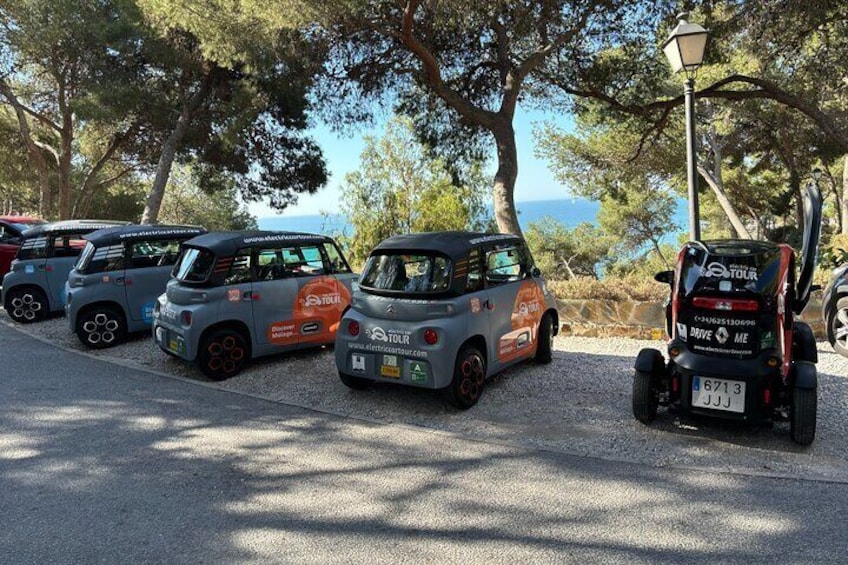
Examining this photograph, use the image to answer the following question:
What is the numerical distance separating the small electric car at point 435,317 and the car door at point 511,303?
0.04 ft

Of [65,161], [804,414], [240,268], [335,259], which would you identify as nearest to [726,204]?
[335,259]

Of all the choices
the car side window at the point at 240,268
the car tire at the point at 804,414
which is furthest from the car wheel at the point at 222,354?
the car tire at the point at 804,414

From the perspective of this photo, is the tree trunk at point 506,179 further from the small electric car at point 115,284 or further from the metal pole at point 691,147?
the small electric car at point 115,284

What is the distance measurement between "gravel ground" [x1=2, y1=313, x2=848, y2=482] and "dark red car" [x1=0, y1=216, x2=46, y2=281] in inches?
234

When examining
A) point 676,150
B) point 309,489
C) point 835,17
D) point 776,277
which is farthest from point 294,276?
point 676,150

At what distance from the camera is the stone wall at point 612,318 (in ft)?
27.8

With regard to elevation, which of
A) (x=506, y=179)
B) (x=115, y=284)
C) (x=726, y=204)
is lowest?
(x=115, y=284)

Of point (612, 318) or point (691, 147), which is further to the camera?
point (612, 318)

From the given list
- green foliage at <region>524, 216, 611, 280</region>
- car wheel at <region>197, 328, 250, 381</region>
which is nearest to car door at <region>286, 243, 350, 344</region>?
car wheel at <region>197, 328, 250, 381</region>

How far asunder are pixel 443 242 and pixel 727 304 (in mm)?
2515

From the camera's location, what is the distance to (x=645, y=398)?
4.88 meters

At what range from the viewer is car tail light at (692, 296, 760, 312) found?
14.7 ft

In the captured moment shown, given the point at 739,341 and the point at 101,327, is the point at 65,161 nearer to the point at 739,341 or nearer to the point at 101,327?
the point at 101,327

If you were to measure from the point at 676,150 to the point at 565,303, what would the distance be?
581 inches
